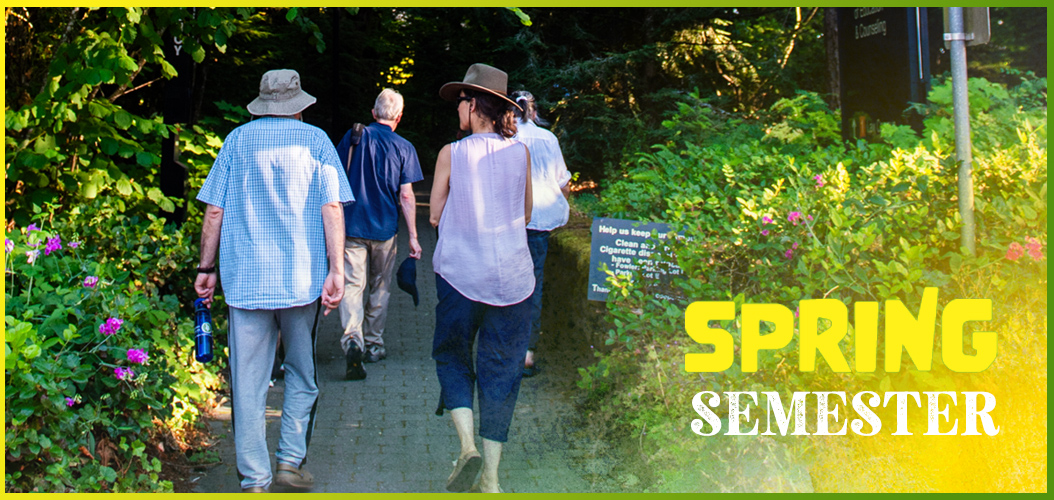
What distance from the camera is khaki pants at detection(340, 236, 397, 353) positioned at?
6090mm

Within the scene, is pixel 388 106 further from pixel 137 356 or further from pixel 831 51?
pixel 831 51

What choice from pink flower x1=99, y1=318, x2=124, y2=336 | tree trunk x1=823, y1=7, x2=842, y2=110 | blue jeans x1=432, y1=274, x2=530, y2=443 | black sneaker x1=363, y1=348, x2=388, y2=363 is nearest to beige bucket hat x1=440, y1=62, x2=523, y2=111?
blue jeans x1=432, y1=274, x2=530, y2=443

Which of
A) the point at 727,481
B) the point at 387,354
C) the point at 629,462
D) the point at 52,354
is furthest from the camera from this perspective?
the point at 387,354

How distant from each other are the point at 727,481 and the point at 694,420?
0.98ft

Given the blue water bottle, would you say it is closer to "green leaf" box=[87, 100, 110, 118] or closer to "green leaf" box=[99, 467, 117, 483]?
"green leaf" box=[99, 467, 117, 483]

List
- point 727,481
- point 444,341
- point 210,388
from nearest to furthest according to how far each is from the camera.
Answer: point 727,481 < point 444,341 < point 210,388

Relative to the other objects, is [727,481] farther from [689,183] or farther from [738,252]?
[689,183]

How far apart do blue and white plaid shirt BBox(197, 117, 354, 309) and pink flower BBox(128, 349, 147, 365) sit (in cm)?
40

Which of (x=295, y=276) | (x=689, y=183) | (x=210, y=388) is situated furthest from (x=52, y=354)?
(x=689, y=183)

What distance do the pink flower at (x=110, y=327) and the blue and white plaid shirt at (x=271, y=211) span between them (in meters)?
0.45

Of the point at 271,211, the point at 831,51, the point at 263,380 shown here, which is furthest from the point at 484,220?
the point at 831,51

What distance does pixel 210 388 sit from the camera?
217 inches

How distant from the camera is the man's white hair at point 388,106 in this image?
6156 mm

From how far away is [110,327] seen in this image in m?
3.64
